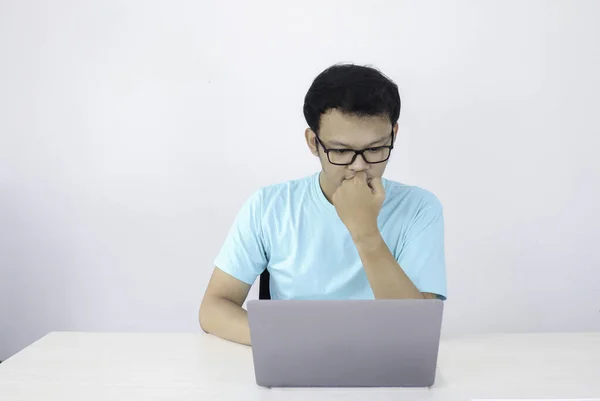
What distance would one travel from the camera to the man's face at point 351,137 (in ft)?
A: 5.52

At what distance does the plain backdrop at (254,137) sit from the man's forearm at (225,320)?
1.25 m

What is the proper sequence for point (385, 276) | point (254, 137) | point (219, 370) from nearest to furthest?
point (219, 370)
point (385, 276)
point (254, 137)

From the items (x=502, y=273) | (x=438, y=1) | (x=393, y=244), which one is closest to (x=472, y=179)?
(x=502, y=273)

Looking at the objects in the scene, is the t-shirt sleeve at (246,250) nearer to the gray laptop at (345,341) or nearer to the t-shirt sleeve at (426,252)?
the t-shirt sleeve at (426,252)

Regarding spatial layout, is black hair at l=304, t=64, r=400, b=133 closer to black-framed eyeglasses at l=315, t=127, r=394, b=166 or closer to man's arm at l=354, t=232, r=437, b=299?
black-framed eyeglasses at l=315, t=127, r=394, b=166

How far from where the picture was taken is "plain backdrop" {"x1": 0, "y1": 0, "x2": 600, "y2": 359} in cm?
285

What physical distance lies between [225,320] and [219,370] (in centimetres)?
27

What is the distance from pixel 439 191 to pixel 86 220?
160 centimetres

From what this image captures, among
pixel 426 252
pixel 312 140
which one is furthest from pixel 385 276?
pixel 312 140

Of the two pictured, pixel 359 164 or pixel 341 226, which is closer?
pixel 359 164

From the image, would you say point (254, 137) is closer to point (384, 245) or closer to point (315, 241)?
point (315, 241)

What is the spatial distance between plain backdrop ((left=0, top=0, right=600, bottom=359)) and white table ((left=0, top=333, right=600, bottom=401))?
1376 mm

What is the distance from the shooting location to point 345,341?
1.17m

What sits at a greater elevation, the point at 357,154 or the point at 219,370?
the point at 357,154
